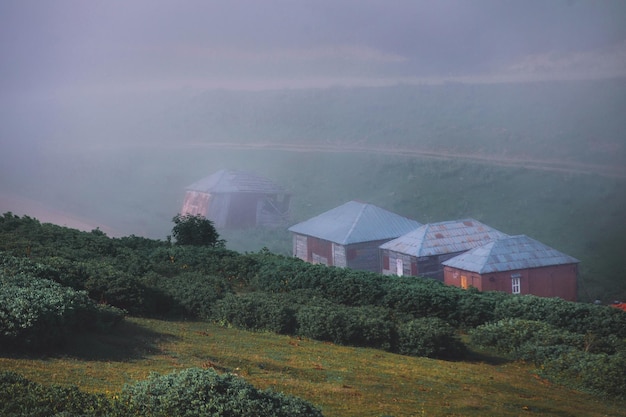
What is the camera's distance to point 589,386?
14.3 meters

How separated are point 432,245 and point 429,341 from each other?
56.5 ft

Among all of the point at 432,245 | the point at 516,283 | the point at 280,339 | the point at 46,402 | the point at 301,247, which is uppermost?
the point at 301,247

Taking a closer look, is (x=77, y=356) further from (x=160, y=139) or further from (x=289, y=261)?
(x=160, y=139)

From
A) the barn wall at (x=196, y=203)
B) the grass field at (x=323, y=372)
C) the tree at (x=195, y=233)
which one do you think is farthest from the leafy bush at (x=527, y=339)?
→ the barn wall at (x=196, y=203)

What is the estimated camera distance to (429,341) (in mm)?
16422

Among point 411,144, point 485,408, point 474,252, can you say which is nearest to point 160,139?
point 411,144

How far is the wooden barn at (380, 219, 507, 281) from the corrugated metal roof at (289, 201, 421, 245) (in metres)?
1.82

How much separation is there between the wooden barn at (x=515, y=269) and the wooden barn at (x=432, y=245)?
1606mm

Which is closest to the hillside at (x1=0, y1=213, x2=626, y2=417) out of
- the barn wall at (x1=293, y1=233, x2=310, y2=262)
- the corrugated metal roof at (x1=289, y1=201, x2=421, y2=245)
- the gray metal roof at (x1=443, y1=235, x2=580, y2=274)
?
the gray metal roof at (x1=443, y1=235, x2=580, y2=274)

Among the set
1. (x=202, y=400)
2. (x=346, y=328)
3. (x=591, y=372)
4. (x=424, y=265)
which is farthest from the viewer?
(x=424, y=265)

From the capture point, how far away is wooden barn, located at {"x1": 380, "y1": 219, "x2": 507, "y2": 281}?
3319cm

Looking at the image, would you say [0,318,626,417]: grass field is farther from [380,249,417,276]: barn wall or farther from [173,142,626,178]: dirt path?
[173,142,626,178]: dirt path

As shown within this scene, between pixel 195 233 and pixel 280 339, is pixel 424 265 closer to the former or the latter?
pixel 195 233

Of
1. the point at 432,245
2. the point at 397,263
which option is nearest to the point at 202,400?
the point at 432,245
